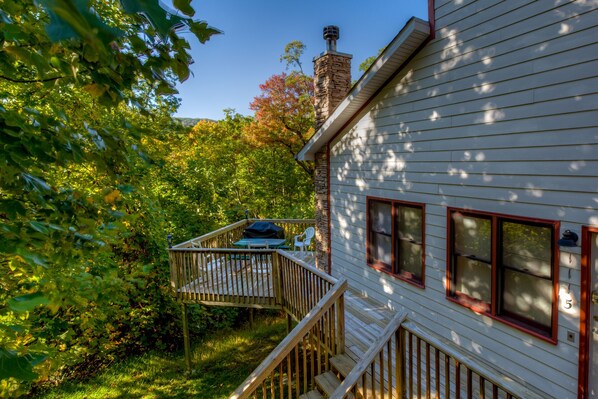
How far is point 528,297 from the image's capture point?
4.14 metres

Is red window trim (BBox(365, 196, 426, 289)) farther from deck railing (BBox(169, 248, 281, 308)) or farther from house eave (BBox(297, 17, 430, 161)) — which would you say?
deck railing (BBox(169, 248, 281, 308))

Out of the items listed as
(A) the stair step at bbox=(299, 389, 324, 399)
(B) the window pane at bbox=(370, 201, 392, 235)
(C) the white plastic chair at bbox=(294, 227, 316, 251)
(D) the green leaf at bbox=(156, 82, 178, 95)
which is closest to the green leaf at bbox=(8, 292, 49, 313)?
(D) the green leaf at bbox=(156, 82, 178, 95)

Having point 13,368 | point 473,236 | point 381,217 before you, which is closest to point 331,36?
point 381,217

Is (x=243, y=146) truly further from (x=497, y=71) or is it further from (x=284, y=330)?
(x=497, y=71)

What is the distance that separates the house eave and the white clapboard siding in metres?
0.19

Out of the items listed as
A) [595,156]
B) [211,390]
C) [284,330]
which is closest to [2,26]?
[595,156]

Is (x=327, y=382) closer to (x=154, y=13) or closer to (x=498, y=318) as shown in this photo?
(x=498, y=318)

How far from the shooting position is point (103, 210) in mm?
2586

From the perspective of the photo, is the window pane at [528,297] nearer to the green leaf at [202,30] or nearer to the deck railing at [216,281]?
the green leaf at [202,30]

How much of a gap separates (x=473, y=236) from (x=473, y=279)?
0.63 metres

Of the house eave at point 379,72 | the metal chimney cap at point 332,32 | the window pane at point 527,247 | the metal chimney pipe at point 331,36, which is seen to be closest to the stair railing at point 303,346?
the window pane at point 527,247

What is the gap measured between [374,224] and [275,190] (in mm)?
12239

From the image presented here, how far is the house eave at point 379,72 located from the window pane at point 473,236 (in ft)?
9.00

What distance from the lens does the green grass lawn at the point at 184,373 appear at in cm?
817
